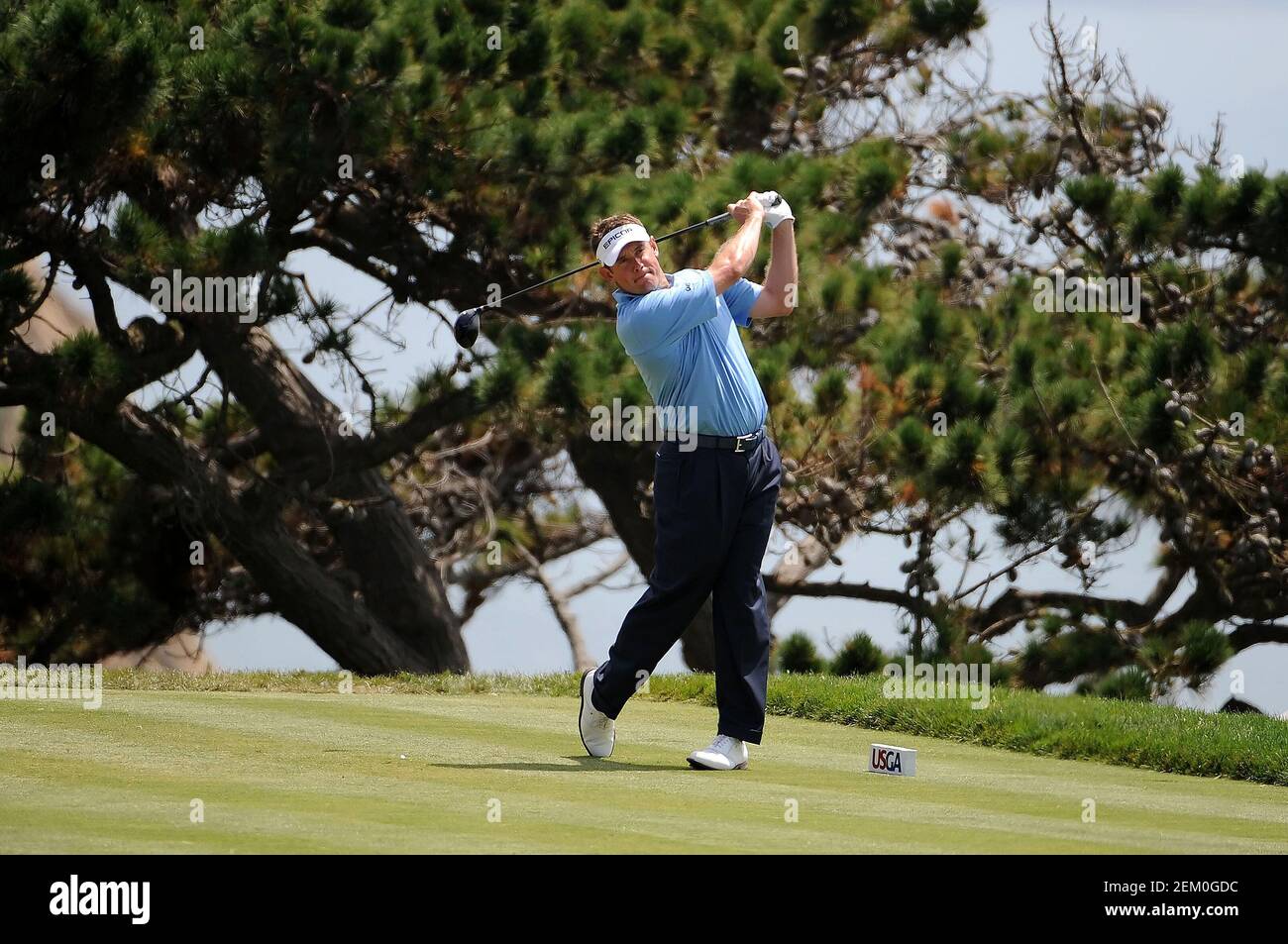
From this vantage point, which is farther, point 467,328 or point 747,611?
point 467,328

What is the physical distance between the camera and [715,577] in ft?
21.1

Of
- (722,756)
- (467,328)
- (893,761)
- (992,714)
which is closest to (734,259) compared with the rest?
(722,756)

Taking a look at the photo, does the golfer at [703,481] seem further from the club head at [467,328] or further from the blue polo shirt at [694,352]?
the club head at [467,328]

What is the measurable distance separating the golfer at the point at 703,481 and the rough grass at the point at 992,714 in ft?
5.17

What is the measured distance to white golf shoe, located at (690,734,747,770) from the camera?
618cm

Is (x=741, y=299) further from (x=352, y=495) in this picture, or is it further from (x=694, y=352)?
(x=352, y=495)

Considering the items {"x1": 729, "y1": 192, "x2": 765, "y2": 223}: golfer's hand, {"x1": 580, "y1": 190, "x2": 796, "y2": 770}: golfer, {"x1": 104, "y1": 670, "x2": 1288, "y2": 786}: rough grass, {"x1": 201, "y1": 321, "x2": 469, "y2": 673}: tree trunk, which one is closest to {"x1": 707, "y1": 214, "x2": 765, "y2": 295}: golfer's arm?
{"x1": 580, "y1": 190, "x2": 796, "y2": 770}: golfer

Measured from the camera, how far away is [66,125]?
498 inches

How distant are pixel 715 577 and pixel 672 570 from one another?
6.7 inches

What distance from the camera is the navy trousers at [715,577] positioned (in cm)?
629

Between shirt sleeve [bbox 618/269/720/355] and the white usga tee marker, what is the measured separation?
1.61 meters

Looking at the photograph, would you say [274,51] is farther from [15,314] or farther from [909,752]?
[909,752]

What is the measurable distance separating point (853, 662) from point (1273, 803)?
6869 millimetres
